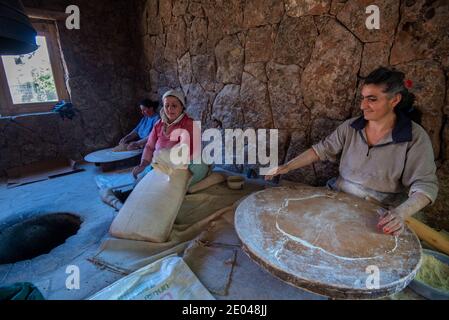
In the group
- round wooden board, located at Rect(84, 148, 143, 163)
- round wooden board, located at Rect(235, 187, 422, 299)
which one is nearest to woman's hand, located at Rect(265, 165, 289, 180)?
round wooden board, located at Rect(235, 187, 422, 299)

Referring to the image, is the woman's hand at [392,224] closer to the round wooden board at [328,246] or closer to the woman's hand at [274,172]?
the round wooden board at [328,246]

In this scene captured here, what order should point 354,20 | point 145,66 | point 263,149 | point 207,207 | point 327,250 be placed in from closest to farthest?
1. point 327,250
2. point 354,20
3. point 207,207
4. point 263,149
5. point 145,66

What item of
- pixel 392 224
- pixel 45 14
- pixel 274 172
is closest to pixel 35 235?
pixel 274 172

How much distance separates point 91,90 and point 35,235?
2685 mm

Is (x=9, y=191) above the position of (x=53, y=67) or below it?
below

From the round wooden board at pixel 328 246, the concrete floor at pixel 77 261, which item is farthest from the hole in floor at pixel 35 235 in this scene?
the round wooden board at pixel 328 246

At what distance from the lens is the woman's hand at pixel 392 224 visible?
1.13m

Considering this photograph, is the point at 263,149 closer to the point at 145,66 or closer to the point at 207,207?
the point at 207,207

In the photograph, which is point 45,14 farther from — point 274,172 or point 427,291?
point 427,291

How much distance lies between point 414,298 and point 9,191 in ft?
12.8

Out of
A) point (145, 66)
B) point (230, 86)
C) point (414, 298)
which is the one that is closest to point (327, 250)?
point (414, 298)

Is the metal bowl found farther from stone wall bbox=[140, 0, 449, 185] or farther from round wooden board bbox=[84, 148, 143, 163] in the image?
round wooden board bbox=[84, 148, 143, 163]

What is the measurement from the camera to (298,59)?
228 cm

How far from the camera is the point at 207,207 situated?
2.31 metres
